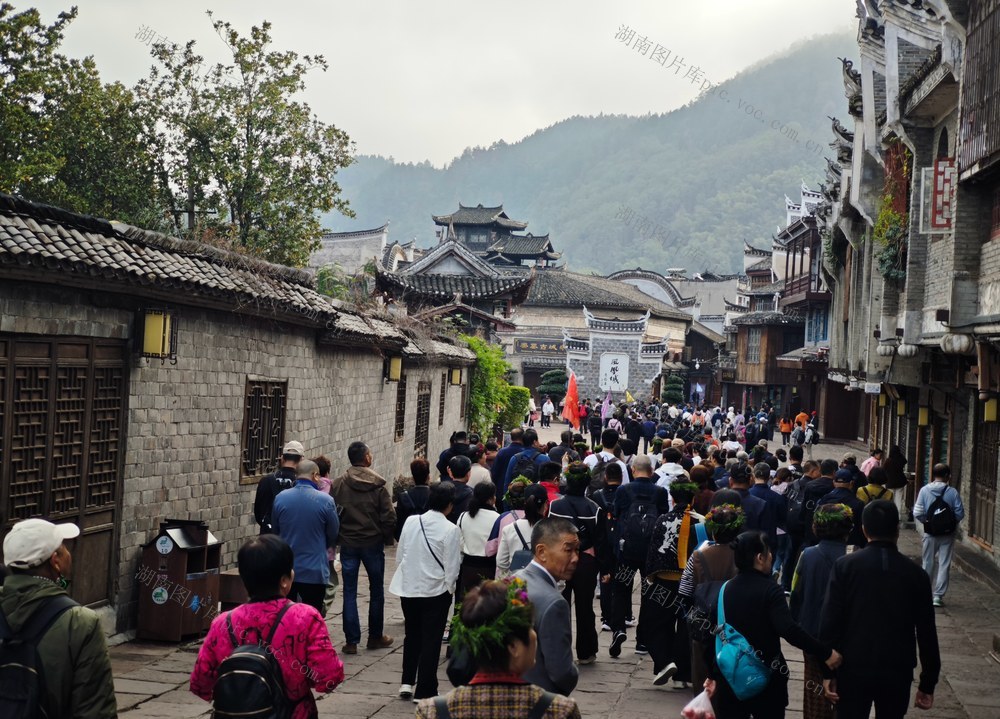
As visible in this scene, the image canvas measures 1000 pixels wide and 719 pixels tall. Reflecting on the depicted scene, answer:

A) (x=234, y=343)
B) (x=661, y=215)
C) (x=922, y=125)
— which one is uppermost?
(x=661, y=215)

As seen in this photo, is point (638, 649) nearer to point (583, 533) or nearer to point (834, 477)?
point (583, 533)

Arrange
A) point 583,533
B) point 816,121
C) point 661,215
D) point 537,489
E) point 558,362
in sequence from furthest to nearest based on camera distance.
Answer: point 816,121
point 661,215
point 558,362
point 583,533
point 537,489

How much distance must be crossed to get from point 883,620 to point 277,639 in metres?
3.02

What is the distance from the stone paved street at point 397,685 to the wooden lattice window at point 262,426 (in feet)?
5.68

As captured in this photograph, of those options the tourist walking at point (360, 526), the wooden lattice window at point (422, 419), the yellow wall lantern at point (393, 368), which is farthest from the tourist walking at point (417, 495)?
the wooden lattice window at point (422, 419)

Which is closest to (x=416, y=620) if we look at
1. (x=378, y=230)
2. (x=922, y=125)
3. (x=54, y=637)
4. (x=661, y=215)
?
(x=54, y=637)

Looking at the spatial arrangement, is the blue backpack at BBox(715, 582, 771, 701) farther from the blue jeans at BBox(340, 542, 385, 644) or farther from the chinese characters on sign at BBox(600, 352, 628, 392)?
the chinese characters on sign at BBox(600, 352, 628, 392)

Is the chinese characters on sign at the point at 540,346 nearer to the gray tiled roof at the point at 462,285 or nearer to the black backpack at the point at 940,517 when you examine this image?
the gray tiled roof at the point at 462,285

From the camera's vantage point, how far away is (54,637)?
3.73m

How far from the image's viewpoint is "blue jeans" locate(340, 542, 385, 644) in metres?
8.63

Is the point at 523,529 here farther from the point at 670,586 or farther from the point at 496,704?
the point at 496,704

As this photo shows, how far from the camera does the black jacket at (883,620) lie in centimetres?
540

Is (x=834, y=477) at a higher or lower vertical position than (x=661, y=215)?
lower

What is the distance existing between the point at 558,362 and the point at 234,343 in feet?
166
